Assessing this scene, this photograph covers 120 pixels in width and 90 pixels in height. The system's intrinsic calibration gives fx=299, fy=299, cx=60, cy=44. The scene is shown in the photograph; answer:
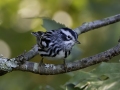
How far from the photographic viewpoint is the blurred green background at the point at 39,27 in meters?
2.03

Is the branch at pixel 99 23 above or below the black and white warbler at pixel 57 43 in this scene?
above

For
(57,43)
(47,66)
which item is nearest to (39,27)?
(57,43)

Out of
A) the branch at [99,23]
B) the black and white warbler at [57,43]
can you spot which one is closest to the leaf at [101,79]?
the black and white warbler at [57,43]

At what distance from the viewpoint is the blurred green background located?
203cm

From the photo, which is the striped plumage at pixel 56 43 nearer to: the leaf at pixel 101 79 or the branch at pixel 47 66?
the branch at pixel 47 66

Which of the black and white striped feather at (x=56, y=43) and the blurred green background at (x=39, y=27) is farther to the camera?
the blurred green background at (x=39, y=27)

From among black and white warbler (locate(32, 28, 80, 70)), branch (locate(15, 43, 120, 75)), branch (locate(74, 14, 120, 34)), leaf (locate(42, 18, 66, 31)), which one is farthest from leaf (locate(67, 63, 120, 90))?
branch (locate(74, 14, 120, 34))

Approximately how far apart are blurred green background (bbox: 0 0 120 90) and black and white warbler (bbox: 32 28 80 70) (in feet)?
0.57

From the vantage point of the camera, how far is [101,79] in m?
0.99

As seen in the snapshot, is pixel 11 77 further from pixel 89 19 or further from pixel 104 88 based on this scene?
pixel 104 88

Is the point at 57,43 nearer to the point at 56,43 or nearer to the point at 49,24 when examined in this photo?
the point at 56,43

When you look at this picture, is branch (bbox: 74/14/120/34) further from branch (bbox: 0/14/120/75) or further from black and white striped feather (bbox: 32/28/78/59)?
branch (bbox: 0/14/120/75)

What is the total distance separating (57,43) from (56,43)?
11 mm

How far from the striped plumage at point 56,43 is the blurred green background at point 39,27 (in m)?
0.17
